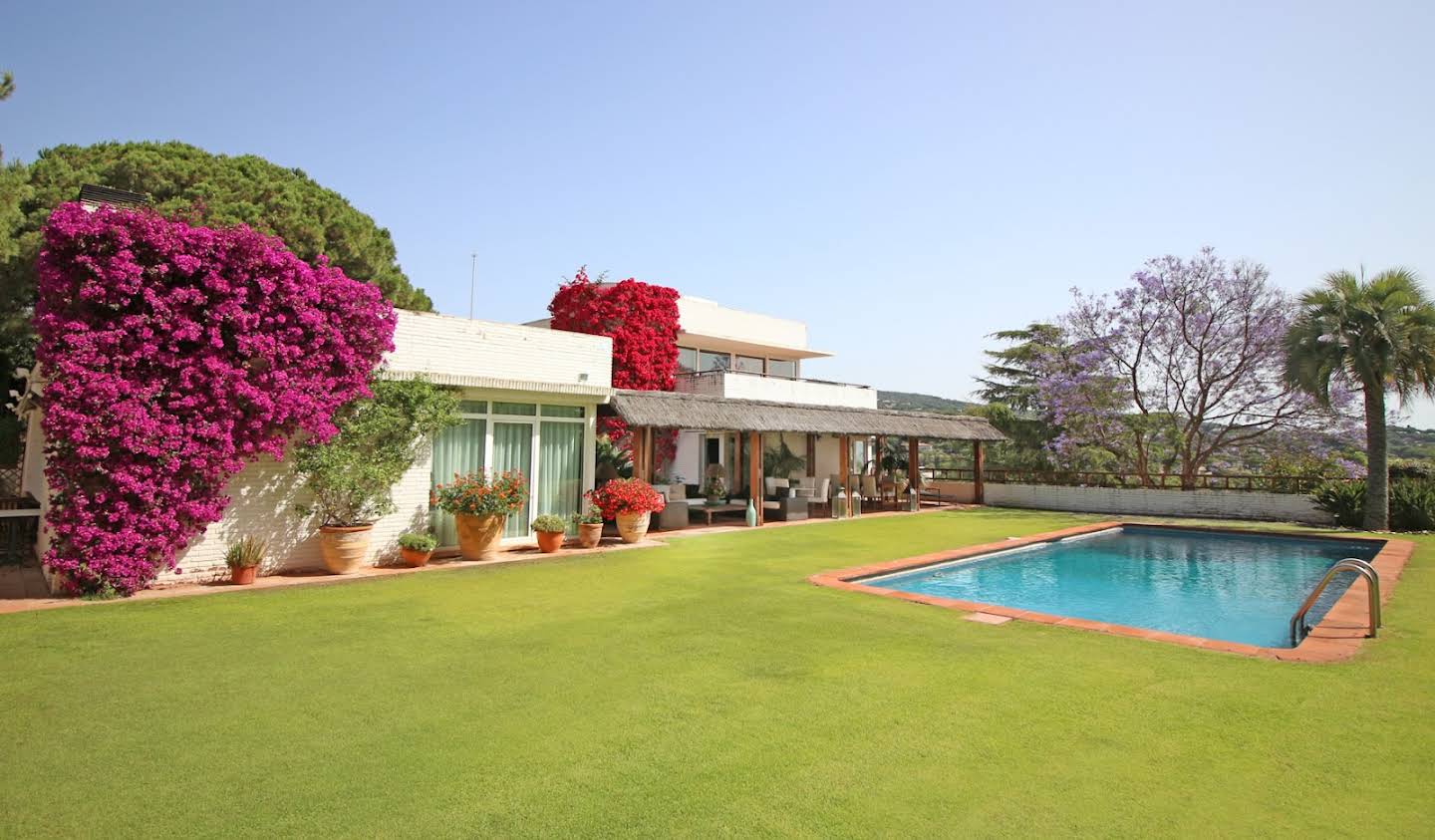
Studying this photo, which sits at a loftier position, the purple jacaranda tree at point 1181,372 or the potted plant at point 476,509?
the purple jacaranda tree at point 1181,372

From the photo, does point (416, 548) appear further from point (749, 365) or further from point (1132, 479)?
point (1132, 479)

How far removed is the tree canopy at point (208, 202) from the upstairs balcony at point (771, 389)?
10.9 m

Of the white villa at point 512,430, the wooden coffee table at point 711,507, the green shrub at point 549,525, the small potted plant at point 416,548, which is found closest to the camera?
the white villa at point 512,430

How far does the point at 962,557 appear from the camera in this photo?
1326cm

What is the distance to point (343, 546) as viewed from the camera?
1055 cm

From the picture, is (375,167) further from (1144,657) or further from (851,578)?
(1144,657)

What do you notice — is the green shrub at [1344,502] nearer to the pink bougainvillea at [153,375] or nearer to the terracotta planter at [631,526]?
the terracotta planter at [631,526]

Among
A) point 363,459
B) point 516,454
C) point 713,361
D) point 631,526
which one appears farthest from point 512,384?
point 713,361

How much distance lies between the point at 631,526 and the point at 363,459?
497cm

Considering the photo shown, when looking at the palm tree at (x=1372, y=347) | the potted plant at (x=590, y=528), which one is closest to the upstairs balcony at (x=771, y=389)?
the potted plant at (x=590, y=528)

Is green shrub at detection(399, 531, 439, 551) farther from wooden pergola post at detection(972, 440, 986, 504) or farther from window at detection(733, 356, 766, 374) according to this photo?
wooden pergola post at detection(972, 440, 986, 504)

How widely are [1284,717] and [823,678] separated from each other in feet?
10.1

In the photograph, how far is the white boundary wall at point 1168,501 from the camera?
20.9 meters

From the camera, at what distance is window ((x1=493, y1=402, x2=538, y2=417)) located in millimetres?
13401
